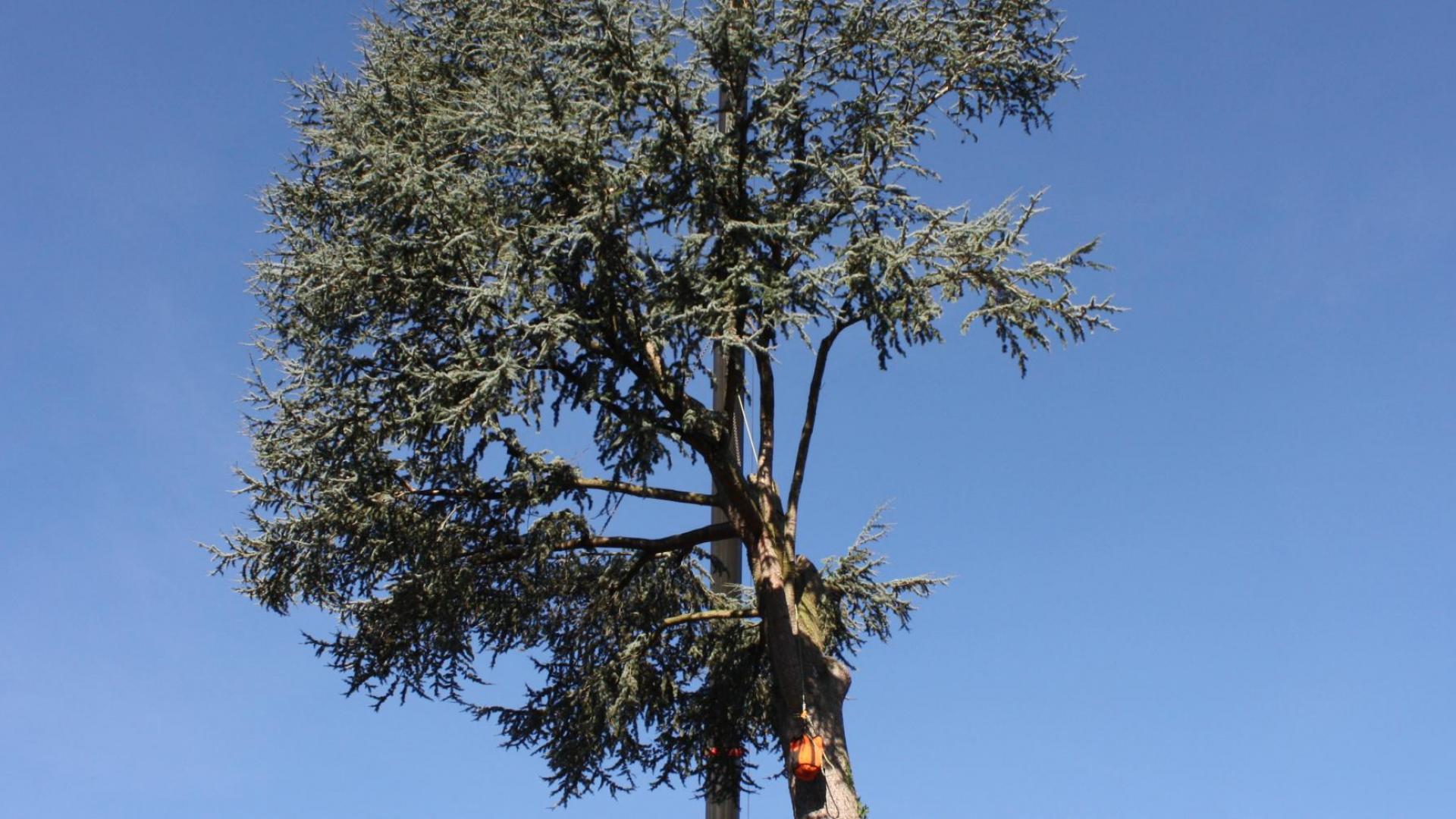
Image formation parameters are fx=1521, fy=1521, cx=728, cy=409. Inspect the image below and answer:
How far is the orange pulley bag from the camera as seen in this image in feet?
42.5

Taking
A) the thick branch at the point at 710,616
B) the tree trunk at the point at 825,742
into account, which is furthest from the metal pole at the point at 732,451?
the tree trunk at the point at 825,742

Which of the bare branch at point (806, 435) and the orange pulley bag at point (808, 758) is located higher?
the bare branch at point (806, 435)

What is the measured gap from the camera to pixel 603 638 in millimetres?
15211

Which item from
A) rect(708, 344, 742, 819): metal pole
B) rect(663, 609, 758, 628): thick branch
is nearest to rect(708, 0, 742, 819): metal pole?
rect(708, 344, 742, 819): metal pole

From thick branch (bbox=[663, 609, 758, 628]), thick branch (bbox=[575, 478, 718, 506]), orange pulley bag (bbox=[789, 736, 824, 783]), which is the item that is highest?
thick branch (bbox=[575, 478, 718, 506])

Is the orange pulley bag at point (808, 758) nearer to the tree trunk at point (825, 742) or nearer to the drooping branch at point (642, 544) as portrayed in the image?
the tree trunk at point (825, 742)

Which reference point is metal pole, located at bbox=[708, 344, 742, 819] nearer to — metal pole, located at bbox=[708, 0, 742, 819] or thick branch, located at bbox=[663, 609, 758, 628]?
metal pole, located at bbox=[708, 0, 742, 819]

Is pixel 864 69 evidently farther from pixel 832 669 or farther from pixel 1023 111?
pixel 832 669

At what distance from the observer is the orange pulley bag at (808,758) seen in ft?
42.5


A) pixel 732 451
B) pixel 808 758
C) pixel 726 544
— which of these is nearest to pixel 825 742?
pixel 808 758

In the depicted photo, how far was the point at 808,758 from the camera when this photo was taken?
42.5 feet

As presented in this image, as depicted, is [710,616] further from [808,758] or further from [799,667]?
[808,758]

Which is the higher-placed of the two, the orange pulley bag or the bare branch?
the bare branch

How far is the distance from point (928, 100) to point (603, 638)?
6.36 meters
